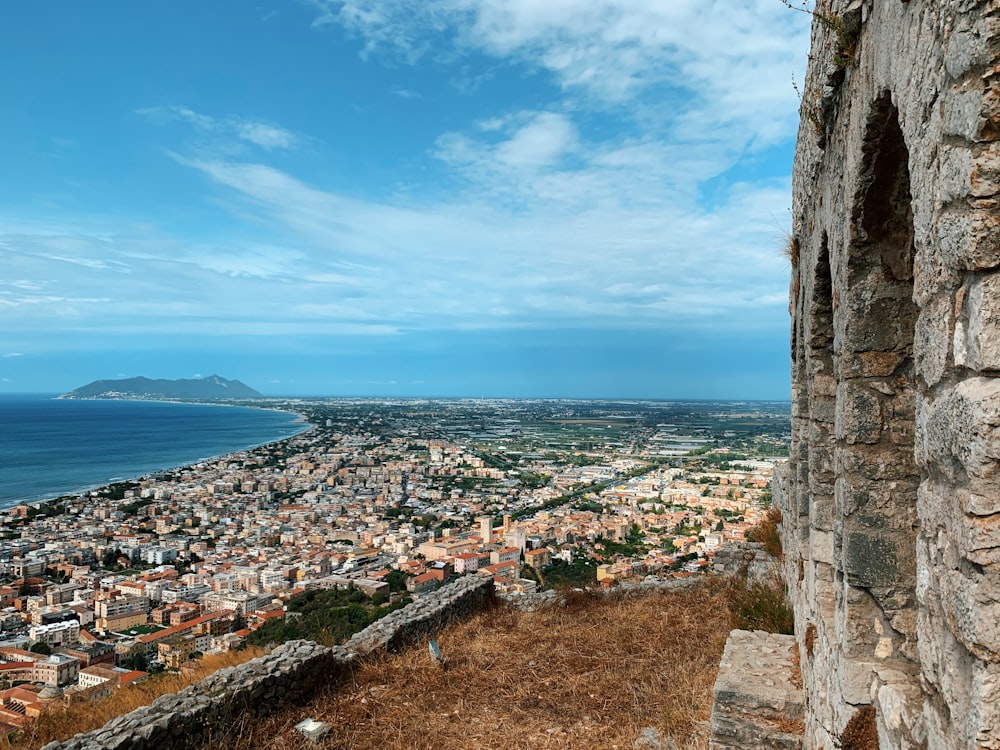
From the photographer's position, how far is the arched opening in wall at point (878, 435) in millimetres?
2404

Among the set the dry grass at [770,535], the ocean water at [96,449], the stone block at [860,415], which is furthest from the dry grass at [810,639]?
the ocean water at [96,449]

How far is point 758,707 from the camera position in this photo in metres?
3.83

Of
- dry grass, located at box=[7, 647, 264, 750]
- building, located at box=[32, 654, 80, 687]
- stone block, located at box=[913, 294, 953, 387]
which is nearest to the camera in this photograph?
stone block, located at box=[913, 294, 953, 387]

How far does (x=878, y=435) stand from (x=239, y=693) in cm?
499

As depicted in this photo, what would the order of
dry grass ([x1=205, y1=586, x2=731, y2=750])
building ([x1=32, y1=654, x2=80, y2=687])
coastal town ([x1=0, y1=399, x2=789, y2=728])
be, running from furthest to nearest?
1. coastal town ([x1=0, y1=399, x2=789, y2=728])
2. building ([x1=32, y1=654, x2=80, y2=687])
3. dry grass ([x1=205, y1=586, x2=731, y2=750])

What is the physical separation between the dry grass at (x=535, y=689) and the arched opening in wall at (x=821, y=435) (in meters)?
1.72

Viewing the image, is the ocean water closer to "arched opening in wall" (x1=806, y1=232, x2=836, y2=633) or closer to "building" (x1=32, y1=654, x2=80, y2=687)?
"building" (x1=32, y1=654, x2=80, y2=687)

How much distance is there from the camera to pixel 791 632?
5477 millimetres

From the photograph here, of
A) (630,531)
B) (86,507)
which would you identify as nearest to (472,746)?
(630,531)

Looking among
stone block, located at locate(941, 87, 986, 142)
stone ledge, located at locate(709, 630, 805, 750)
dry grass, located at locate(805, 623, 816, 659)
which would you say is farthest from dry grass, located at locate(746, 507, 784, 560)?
stone block, located at locate(941, 87, 986, 142)

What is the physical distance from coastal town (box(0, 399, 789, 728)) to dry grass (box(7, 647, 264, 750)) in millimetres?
509

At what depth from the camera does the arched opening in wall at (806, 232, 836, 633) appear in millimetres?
3432

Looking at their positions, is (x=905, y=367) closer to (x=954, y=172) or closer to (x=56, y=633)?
(x=954, y=172)

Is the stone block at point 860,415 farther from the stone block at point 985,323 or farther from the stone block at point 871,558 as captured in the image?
the stone block at point 985,323
